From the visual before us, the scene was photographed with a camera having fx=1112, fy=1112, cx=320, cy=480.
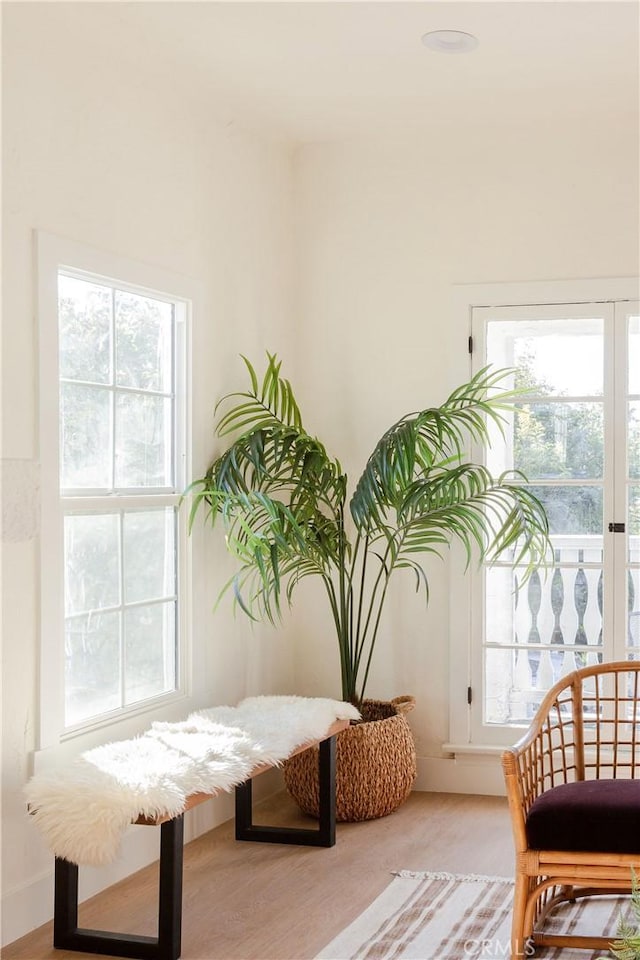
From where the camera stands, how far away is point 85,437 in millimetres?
3611

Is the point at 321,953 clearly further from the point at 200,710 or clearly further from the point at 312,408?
the point at 312,408

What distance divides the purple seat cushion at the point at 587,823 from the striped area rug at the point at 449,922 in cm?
41

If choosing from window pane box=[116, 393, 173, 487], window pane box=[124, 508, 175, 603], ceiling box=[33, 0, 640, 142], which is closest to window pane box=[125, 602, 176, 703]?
window pane box=[124, 508, 175, 603]

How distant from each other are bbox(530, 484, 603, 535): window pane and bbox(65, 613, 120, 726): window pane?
1938 millimetres

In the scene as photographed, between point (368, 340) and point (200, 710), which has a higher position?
point (368, 340)

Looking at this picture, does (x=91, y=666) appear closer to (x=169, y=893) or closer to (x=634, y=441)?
(x=169, y=893)

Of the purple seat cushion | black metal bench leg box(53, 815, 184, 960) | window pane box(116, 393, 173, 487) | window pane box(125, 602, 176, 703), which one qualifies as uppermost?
window pane box(116, 393, 173, 487)

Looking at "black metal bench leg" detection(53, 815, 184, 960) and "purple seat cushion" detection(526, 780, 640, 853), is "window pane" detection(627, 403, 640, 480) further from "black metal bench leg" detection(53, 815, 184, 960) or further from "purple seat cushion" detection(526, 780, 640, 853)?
"black metal bench leg" detection(53, 815, 184, 960)

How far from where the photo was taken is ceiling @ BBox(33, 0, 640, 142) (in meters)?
3.44

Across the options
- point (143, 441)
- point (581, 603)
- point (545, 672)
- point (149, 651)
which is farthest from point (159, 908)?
point (581, 603)

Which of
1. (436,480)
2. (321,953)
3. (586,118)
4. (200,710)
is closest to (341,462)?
(436,480)

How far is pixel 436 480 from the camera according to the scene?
Answer: 4.41 m

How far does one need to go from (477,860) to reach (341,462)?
73.0 inches

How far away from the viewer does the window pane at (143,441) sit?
12.5 feet
